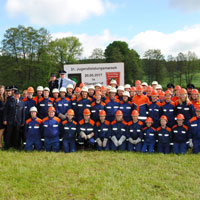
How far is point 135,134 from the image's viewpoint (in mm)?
7184

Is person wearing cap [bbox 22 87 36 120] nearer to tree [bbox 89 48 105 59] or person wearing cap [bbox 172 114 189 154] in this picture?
person wearing cap [bbox 172 114 189 154]

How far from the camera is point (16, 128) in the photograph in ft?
23.9

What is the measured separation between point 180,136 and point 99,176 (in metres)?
3.35

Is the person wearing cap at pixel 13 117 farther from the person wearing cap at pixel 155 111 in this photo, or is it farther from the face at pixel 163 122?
the face at pixel 163 122

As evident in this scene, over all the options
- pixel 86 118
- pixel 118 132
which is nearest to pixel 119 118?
pixel 118 132

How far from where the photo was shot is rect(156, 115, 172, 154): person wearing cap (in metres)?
6.90

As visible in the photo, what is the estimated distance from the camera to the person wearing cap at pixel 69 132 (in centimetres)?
717

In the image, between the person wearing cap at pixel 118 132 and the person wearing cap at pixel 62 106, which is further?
the person wearing cap at pixel 62 106

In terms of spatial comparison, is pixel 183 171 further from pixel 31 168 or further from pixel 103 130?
pixel 31 168

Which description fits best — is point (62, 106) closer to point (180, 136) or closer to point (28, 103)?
point (28, 103)

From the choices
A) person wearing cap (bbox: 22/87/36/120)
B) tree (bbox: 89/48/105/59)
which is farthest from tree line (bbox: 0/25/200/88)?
person wearing cap (bbox: 22/87/36/120)

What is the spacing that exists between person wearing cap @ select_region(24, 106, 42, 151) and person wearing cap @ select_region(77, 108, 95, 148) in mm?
1428

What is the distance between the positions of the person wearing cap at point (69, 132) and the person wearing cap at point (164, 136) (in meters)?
2.89

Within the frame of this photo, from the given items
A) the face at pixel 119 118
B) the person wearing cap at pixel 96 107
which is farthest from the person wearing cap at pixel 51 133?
the face at pixel 119 118
